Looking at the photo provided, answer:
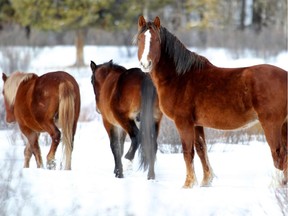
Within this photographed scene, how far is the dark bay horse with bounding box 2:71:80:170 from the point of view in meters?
9.20

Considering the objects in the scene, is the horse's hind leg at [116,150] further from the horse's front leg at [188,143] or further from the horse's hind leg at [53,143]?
the horse's front leg at [188,143]

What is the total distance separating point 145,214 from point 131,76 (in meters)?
3.14

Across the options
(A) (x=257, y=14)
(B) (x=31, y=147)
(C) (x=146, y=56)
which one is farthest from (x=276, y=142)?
(A) (x=257, y=14)

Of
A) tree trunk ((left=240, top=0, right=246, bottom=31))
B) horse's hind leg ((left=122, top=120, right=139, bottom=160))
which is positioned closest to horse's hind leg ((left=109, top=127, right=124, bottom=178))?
horse's hind leg ((left=122, top=120, right=139, bottom=160))

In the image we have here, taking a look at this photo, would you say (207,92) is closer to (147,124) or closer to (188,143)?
(188,143)

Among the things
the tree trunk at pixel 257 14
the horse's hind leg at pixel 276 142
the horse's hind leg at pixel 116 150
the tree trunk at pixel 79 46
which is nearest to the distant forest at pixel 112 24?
the tree trunk at pixel 79 46

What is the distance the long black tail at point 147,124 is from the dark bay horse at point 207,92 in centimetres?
61

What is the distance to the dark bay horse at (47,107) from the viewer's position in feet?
30.2

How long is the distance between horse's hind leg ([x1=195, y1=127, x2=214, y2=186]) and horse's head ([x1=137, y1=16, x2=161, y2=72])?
882 mm

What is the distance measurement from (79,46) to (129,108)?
823 inches

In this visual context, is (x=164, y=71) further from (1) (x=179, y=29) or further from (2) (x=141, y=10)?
(1) (x=179, y=29)

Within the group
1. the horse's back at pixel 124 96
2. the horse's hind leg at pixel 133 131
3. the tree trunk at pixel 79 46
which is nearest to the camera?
the horse's back at pixel 124 96

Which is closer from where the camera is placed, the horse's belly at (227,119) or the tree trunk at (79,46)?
the horse's belly at (227,119)

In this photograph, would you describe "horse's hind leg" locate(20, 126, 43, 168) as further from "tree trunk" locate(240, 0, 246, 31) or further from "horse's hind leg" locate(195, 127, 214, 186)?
"tree trunk" locate(240, 0, 246, 31)
